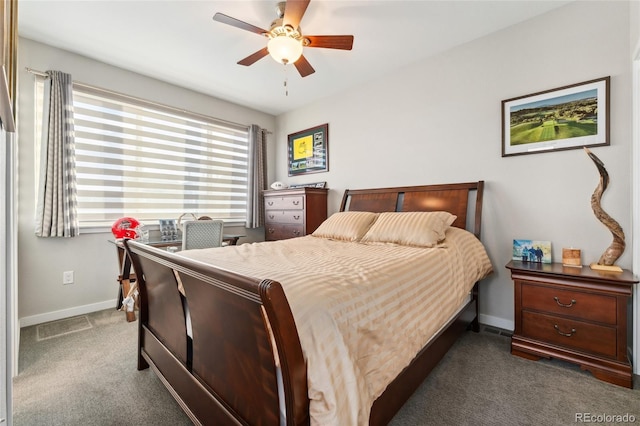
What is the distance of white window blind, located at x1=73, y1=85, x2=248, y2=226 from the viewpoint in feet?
9.46

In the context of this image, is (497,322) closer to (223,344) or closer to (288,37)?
(223,344)

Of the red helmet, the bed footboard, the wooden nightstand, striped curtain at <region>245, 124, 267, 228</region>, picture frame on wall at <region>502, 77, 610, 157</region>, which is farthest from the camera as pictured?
striped curtain at <region>245, 124, 267, 228</region>

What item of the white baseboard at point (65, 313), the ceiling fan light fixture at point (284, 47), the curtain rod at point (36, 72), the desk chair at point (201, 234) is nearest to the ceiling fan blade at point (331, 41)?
the ceiling fan light fixture at point (284, 47)

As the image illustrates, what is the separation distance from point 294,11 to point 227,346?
2.02 meters

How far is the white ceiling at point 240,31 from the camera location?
213cm

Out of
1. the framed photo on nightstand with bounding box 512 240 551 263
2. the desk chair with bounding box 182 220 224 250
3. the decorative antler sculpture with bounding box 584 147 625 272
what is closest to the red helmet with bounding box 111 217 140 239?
the desk chair with bounding box 182 220 224 250

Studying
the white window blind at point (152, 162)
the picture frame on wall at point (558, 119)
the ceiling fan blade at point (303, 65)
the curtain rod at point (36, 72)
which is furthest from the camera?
the white window blind at point (152, 162)

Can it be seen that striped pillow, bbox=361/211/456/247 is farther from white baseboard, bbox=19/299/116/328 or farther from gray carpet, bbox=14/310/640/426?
white baseboard, bbox=19/299/116/328

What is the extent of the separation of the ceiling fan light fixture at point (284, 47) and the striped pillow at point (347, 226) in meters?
1.50

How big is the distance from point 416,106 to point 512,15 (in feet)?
3.30

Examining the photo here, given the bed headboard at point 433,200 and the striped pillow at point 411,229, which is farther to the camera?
the bed headboard at point 433,200

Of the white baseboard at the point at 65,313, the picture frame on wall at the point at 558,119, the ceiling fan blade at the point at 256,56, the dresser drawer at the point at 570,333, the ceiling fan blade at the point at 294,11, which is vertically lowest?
the white baseboard at the point at 65,313

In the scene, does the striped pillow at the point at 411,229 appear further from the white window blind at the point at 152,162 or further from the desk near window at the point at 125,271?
the white window blind at the point at 152,162

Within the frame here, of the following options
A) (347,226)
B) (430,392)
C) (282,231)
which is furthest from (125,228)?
(430,392)
